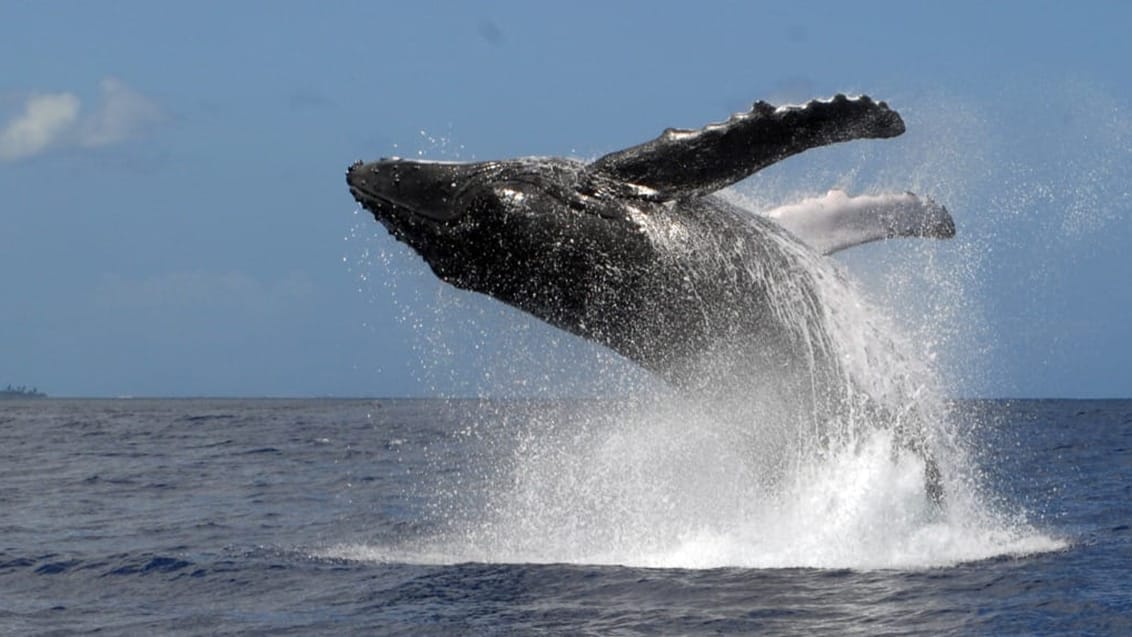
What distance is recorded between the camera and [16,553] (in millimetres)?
12648

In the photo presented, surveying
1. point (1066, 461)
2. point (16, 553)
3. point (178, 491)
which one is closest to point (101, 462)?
point (178, 491)

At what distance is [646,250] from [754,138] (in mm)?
1051

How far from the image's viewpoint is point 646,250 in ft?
32.3

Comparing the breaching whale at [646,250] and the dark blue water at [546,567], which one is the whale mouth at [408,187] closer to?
the breaching whale at [646,250]

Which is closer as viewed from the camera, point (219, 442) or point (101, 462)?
point (101, 462)

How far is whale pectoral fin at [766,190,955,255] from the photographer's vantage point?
11.0m

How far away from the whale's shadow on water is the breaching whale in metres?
0.01

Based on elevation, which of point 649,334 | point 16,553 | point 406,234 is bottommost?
point 16,553

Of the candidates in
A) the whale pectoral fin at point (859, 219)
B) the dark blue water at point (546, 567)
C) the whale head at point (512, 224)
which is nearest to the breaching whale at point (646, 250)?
the whale head at point (512, 224)

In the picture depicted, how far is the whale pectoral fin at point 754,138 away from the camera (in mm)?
9422

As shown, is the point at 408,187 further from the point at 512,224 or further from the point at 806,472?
the point at 806,472

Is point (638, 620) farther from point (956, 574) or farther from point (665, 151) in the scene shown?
point (665, 151)

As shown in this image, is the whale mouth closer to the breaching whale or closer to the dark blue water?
the breaching whale

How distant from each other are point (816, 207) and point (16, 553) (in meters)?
7.47
